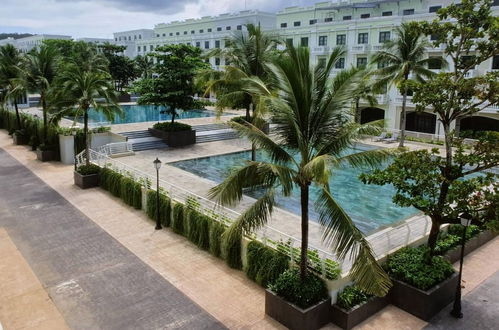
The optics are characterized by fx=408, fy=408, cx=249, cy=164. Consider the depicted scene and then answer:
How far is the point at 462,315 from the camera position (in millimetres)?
10766

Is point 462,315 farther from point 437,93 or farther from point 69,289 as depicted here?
point 69,289

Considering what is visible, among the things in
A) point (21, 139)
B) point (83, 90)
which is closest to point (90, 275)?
point (83, 90)

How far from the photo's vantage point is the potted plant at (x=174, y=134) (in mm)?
30248

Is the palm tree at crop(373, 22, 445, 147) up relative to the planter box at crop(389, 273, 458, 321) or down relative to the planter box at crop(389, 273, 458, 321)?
up

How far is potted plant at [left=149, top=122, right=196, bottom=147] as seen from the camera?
30.2m

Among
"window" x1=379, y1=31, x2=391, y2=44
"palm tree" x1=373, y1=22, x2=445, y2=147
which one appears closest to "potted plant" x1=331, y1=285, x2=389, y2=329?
"palm tree" x1=373, y1=22, x2=445, y2=147

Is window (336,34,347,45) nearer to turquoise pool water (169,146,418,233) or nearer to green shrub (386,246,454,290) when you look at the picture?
turquoise pool water (169,146,418,233)

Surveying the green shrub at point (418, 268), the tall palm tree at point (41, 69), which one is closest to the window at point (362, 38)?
the tall palm tree at point (41, 69)

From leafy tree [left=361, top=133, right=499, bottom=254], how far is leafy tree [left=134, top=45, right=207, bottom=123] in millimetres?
20088

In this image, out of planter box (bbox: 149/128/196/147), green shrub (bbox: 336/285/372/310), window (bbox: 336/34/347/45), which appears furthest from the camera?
window (bbox: 336/34/347/45)

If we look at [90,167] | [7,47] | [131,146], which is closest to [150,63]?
[7,47]

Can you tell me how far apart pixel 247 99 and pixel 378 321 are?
14408 mm

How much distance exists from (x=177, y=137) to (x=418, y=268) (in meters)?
22.2

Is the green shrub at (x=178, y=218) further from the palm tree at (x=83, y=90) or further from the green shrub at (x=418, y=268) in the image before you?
the palm tree at (x=83, y=90)
